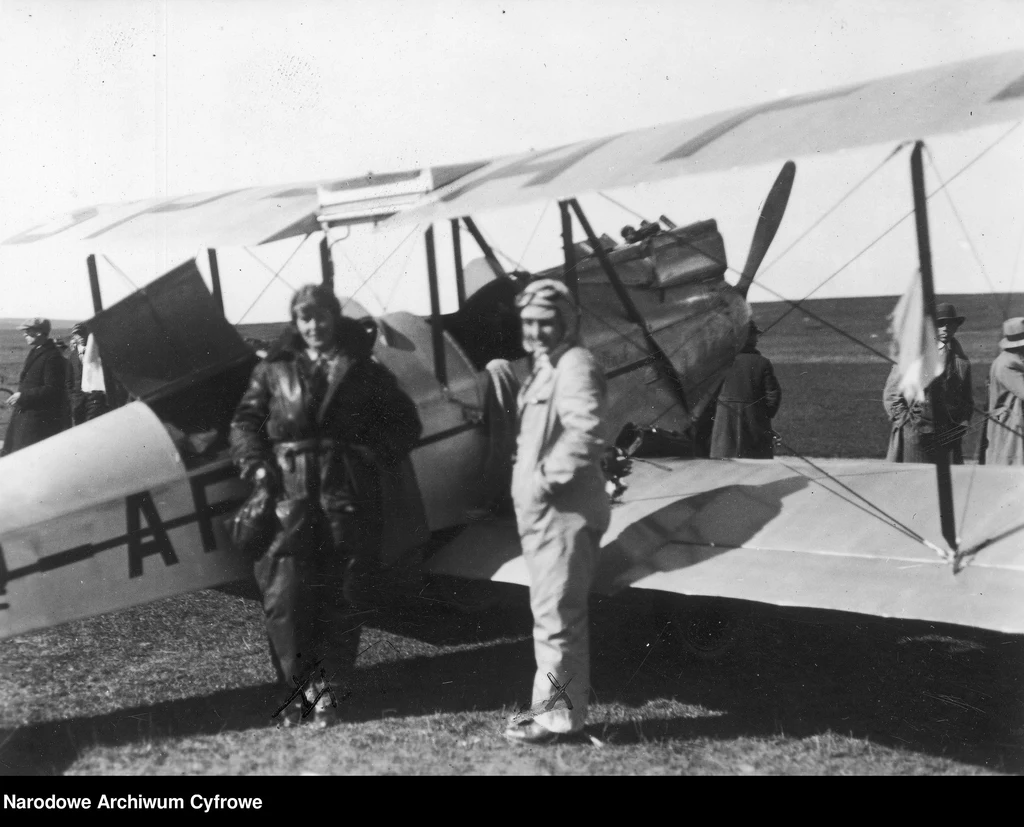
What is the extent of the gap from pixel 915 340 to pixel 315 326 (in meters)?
2.18

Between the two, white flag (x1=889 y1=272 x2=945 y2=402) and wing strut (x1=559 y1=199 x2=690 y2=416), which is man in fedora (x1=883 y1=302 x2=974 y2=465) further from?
A: white flag (x1=889 y1=272 x2=945 y2=402)

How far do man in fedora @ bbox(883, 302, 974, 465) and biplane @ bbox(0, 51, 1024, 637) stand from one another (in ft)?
4.39

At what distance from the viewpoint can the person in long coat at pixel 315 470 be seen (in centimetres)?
302

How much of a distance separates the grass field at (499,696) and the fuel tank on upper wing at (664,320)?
1.18m

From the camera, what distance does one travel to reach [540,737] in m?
3.01

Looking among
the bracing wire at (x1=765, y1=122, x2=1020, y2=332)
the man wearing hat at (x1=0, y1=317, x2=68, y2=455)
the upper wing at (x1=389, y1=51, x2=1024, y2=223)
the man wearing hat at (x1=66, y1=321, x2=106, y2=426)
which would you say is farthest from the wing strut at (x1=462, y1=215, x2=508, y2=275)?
the man wearing hat at (x1=0, y1=317, x2=68, y2=455)

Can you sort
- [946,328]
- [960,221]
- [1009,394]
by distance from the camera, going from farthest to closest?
[1009,394]
[946,328]
[960,221]

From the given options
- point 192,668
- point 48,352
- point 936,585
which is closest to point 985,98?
point 936,585

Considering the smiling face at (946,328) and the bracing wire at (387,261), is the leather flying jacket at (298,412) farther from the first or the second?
the smiling face at (946,328)

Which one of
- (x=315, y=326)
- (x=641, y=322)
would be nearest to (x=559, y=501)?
(x=315, y=326)

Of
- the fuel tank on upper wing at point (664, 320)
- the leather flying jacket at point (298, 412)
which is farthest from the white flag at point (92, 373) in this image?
the leather flying jacket at point (298, 412)

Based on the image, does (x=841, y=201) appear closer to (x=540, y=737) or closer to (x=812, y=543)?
(x=812, y=543)

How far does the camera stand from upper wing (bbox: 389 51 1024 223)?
2.99 metres

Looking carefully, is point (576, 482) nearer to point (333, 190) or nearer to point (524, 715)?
point (524, 715)
